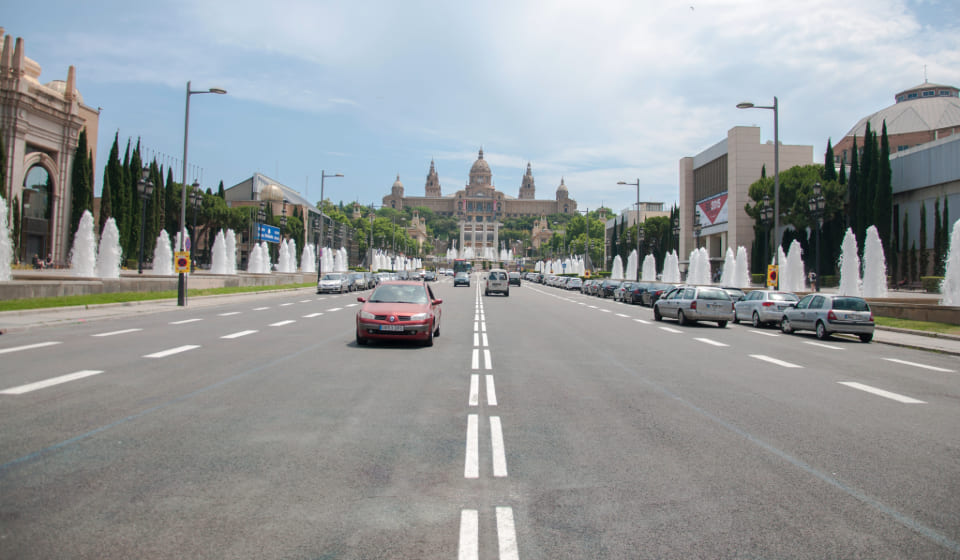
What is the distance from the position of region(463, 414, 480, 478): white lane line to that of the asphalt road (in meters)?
0.04

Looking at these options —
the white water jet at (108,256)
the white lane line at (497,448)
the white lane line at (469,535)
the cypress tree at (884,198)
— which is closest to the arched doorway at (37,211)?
the white water jet at (108,256)

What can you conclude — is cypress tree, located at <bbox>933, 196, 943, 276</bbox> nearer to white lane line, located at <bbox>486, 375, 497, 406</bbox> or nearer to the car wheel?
the car wheel

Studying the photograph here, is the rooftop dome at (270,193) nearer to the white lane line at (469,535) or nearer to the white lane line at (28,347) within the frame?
the white lane line at (28,347)

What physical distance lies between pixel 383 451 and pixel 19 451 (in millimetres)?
3079

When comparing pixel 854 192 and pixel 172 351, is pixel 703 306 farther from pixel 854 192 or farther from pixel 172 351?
pixel 854 192

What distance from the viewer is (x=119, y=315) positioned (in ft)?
72.5

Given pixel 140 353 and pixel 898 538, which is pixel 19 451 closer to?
pixel 898 538

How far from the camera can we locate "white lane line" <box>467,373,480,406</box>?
27.8ft

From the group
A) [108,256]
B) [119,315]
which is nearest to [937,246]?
[119,315]

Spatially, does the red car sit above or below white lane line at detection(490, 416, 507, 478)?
above

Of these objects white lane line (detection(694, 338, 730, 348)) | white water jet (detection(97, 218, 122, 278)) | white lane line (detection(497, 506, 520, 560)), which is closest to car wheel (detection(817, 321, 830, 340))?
white lane line (detection(694, 338, 730, 348))

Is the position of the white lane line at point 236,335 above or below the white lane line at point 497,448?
below

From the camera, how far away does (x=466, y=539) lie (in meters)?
→ 4.08

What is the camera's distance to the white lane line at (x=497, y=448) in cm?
550
